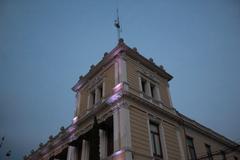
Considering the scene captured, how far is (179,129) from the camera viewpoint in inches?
706

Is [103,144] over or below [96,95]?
below

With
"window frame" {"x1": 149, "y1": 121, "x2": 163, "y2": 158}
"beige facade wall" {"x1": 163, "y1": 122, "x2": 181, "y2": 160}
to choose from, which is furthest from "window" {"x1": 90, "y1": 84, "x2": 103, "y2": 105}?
"beige facade wall" {"x1": 163, "y1": 122, "x2": 181, "y2": 160}

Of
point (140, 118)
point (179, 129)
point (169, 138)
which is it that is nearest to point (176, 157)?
point (169, 138)

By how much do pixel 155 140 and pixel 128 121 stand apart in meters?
2.98

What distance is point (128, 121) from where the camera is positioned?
13.8m

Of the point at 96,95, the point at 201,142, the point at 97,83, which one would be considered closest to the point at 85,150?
the point at 96,95

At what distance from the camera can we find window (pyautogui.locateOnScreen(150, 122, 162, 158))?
14.7 meters

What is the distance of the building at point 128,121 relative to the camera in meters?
13.8

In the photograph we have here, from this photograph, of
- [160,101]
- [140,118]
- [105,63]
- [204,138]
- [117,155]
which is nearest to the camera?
[117,155]

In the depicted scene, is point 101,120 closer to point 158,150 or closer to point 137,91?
point 137,91

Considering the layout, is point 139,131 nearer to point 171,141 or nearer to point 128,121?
point 128,121

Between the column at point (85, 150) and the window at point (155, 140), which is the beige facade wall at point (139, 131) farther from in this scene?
the column at point (85, 150)

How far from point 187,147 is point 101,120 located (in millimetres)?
7775

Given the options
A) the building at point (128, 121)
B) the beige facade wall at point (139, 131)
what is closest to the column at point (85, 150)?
the building at point (128, 121)
